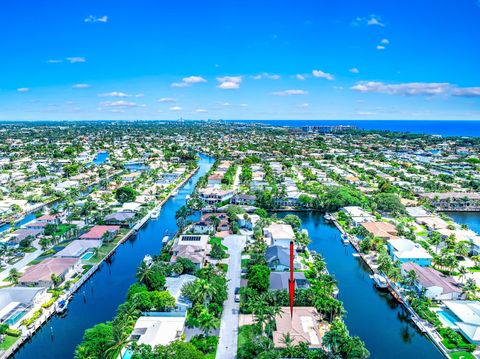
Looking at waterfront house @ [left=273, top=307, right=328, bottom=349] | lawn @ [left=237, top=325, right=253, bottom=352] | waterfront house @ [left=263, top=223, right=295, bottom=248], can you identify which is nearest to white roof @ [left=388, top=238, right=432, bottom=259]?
waterfront house @ [left=263, top=223, right=295, bottom=248]

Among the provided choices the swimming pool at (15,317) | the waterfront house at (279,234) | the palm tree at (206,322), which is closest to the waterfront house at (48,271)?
the swimming pool at (15,317)

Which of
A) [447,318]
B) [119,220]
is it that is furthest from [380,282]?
[119,220]

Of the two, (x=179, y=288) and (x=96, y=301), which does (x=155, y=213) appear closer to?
(x=96, y=301)

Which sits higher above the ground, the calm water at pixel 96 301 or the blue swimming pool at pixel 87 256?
the blue swimming pool at pixel 87 256

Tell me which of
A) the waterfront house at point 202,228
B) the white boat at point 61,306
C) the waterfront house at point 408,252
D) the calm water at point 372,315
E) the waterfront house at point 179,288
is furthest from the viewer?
the waterfront house at point 202,228

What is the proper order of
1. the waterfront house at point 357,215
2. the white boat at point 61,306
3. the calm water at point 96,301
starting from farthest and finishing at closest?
the waterfront house at point 357,215, the white boat at point 61,306, the calm water at point 96,301

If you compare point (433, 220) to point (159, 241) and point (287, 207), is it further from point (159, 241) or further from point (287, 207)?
point (159, 241)

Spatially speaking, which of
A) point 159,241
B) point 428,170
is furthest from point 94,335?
point 428,170

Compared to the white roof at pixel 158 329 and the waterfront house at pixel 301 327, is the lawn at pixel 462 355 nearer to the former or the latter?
the waterfront house at pixel 301 327
